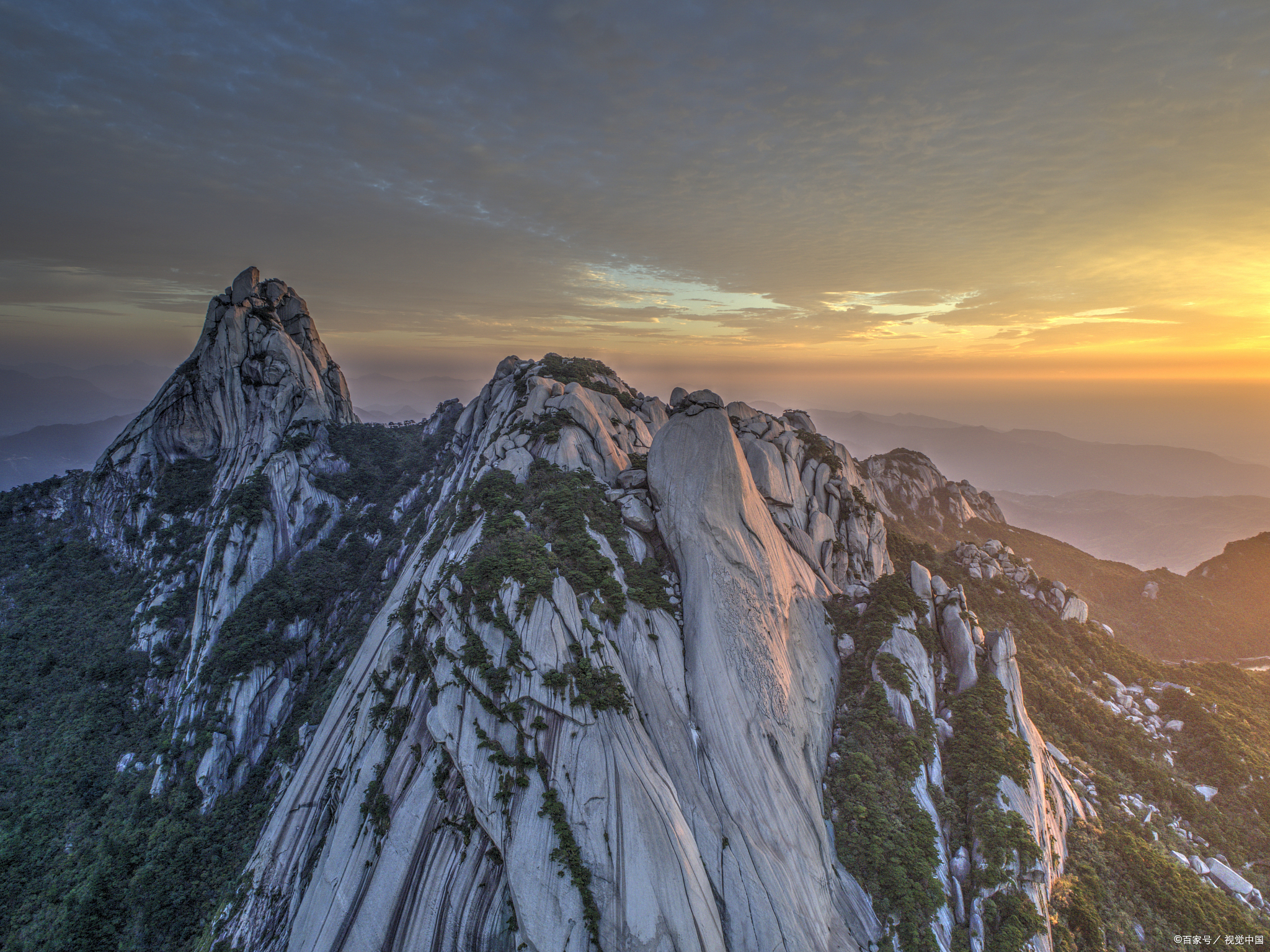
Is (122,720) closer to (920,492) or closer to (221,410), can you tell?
(221,410)

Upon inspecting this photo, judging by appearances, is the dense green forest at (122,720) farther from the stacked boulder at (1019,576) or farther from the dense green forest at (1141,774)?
the stacked boulder at (1019,576)

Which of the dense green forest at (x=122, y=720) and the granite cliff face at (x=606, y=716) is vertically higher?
the granite cliff face at (x=606, y=716)

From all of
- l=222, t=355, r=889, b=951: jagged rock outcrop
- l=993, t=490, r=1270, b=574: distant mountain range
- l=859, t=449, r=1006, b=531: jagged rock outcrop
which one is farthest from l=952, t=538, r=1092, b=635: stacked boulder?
l=993, t=490, r=1270, b=574: distant mountain range

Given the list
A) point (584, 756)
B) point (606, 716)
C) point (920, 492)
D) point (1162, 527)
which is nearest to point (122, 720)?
point (584, 756)

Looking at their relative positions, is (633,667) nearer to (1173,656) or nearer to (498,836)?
(498,836)

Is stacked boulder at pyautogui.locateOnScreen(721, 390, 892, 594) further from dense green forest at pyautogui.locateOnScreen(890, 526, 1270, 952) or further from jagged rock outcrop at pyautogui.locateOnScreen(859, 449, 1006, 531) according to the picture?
jagged rock outcrop at pyautogui.locateOnScreen(859, 449, 1006, 531)

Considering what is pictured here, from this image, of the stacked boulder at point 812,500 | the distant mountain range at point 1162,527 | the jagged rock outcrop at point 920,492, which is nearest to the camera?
the stacked boulder at point 812,500

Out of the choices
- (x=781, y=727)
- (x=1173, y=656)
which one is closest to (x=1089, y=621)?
(x=1173, y=656)

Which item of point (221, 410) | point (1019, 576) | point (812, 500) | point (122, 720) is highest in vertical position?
point (221, 410)

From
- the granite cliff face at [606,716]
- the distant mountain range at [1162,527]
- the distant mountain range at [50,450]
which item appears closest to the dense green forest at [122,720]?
→ the granite cliff face at [606,716]
